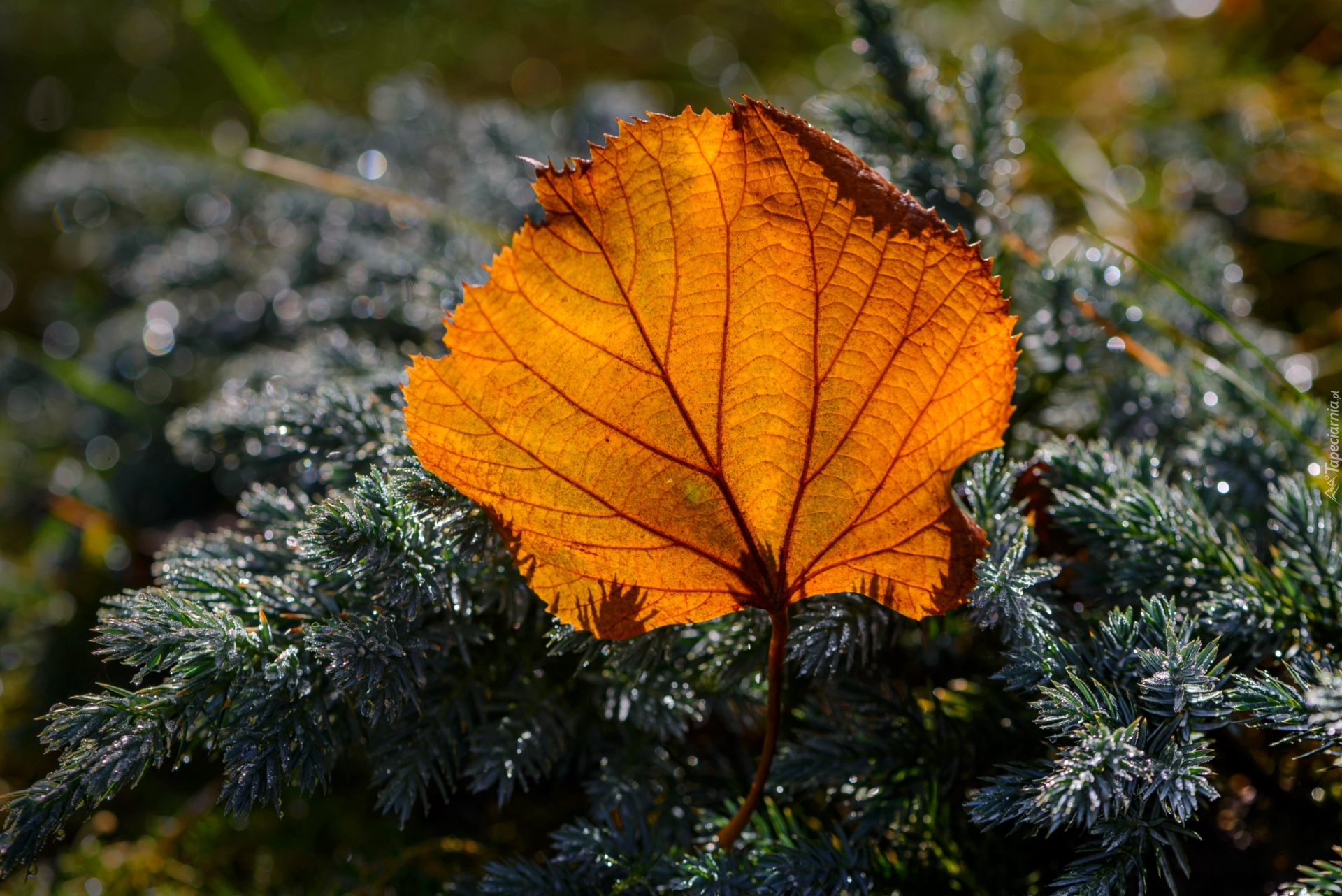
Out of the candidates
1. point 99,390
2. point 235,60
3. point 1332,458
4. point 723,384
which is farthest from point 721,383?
point 235,60

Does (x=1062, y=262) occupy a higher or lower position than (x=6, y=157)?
lower

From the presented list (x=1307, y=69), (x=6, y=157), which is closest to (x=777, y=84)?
(x=1307, y=69)

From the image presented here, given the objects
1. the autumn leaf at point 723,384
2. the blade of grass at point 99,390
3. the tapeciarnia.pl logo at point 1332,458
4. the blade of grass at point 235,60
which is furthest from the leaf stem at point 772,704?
the blade of grass at point 235,60

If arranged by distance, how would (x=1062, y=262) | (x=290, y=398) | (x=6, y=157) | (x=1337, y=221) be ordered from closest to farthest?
(x=290, y=398) → (x=1062, y=262) → (x=1337, y=221) → (x=6, y=157)

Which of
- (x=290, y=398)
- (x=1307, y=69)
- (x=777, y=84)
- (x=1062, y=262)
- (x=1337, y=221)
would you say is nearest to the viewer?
(x=290, y=398)

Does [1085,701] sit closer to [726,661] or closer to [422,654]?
[726,661]

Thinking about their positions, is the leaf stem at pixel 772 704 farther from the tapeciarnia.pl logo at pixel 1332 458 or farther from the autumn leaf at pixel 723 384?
the tapeciarnia.pl logo at pixel 1332 458
